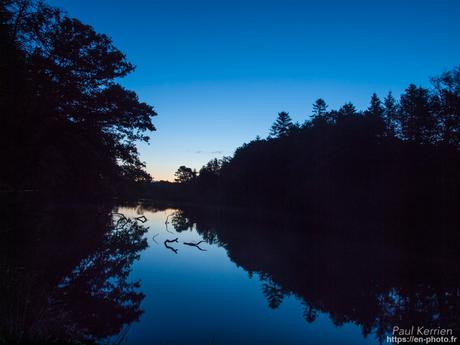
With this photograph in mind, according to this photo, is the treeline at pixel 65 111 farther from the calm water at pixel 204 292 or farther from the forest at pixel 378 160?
the forest at pixel 378 160

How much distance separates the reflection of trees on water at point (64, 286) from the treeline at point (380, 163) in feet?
104

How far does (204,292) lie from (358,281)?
787 cm

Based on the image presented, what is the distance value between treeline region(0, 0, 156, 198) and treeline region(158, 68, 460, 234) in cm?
3172

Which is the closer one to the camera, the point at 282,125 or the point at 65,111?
the point at 65,111

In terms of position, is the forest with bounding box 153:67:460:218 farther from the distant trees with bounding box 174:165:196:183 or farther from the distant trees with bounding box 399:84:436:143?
the distant trees with bounding box 174:165:196:183

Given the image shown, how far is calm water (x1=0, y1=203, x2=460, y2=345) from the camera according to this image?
28.5 ft

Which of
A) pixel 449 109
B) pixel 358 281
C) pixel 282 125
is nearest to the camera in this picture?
pixel 358 281

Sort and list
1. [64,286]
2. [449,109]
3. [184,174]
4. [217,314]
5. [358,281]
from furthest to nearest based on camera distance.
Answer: [184,174] < [449,109] < [358,281] < [64,286] < [217,314]

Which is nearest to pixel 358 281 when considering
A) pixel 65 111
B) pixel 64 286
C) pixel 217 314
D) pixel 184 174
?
pixel 217 314

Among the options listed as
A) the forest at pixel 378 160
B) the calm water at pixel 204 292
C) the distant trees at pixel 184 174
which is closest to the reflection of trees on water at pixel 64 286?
the calm water at pixel 204 292

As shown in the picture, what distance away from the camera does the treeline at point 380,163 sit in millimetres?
35719

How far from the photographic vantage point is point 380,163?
140ft

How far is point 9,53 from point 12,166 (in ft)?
20.2

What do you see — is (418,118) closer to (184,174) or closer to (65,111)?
(65,111)
